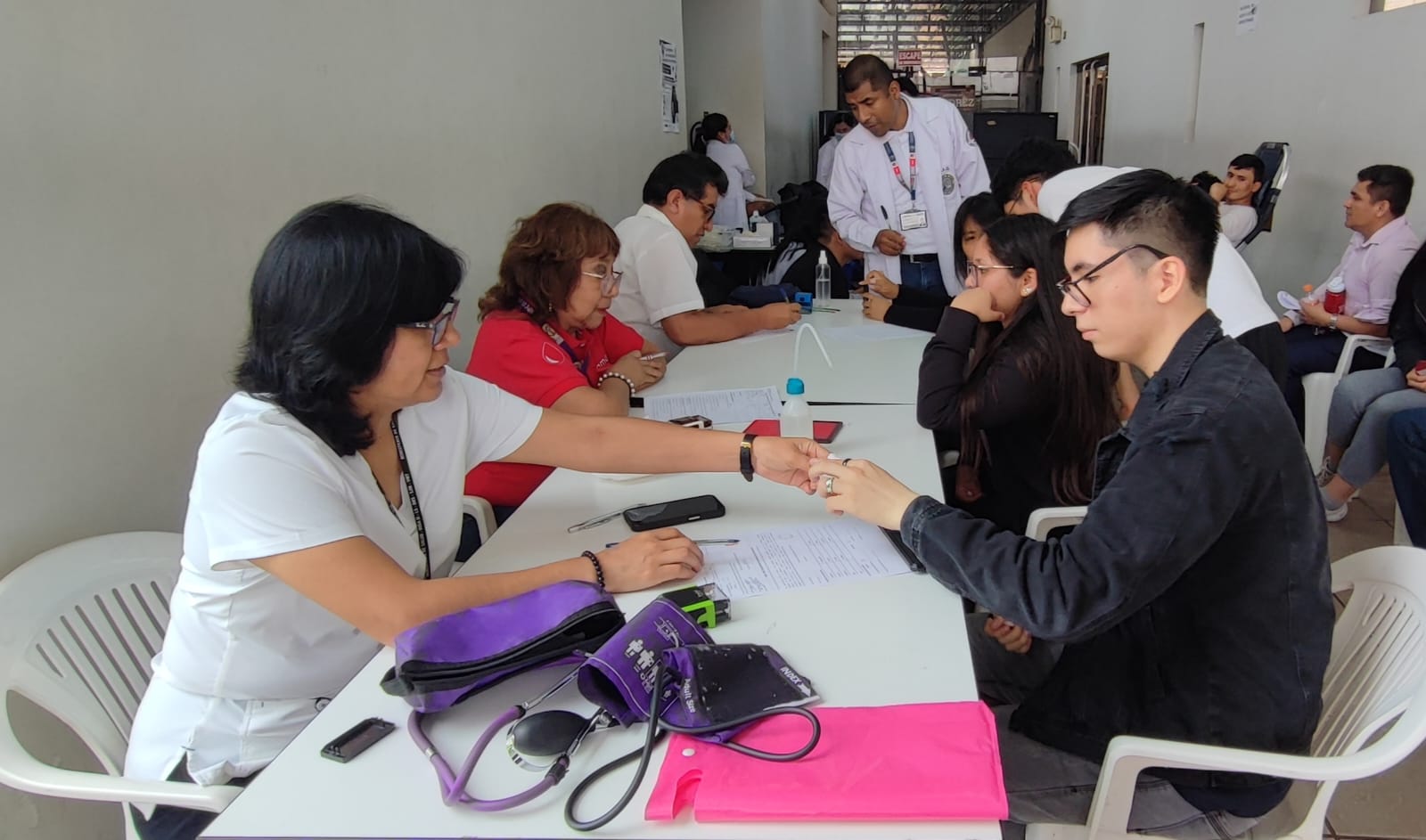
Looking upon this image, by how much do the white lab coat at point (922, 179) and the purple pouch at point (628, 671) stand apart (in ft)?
9.82

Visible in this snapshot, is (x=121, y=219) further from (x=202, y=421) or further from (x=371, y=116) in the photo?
(x=371, y=116)

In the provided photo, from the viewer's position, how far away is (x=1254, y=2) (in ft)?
17.1

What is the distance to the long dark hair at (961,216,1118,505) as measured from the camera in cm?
175

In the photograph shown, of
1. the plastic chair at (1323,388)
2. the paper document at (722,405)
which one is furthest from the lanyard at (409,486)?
the plastic chair at (1323,388)

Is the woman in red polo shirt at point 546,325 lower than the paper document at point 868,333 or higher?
higher

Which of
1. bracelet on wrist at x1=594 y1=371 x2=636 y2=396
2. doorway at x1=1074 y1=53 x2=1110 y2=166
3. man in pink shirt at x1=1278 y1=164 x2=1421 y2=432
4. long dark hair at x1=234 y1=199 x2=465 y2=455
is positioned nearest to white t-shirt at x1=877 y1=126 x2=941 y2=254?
man in pink shirt at x1=1278 y1=164 x2=1421 y2=432

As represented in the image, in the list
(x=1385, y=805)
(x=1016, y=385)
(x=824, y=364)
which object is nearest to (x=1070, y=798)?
(x=1016, y=385)

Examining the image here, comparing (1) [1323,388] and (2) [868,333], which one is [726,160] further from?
(1) [1323,388]

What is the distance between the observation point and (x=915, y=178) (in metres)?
3.78

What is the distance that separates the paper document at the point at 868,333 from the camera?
2998 mm

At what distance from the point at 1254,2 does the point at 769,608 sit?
5786mm

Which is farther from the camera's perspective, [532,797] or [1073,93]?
[1073,93]

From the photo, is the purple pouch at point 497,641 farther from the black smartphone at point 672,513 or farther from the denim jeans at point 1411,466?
the denim jeans at point 1411,466

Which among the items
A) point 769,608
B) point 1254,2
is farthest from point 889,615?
point 1254,2
